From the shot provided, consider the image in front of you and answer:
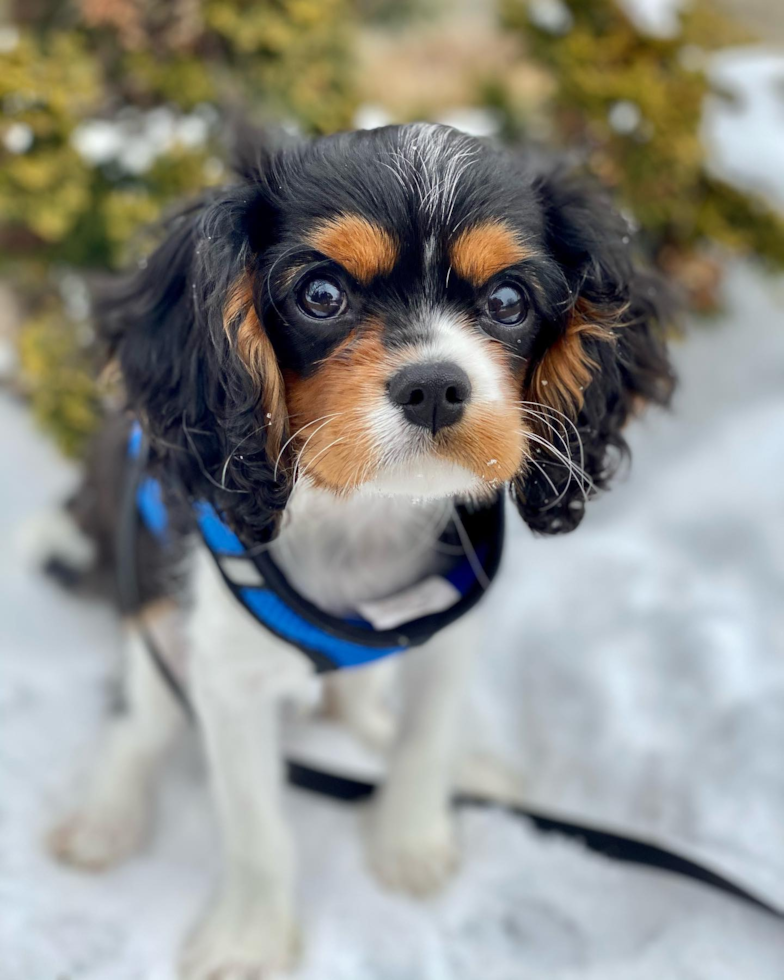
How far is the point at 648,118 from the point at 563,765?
177cm

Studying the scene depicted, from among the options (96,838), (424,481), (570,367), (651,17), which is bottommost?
(96,838)

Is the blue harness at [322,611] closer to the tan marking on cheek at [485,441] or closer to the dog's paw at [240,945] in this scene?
the tan marking on cheek at [485,441]

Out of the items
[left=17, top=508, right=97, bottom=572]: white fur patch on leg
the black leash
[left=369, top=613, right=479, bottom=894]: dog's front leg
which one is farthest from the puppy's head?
[left=17, top=508, right=97, bottom=572]: white fur patch on leg

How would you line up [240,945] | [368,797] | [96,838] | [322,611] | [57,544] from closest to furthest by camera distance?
[322,611]
[240,945]
[96,838]
[368,797]
[57,544]

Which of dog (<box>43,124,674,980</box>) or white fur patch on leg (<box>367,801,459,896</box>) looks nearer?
dog (<box>43,124,674,980</box>)

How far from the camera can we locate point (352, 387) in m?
1.10

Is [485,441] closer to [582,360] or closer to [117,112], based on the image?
[582,360]

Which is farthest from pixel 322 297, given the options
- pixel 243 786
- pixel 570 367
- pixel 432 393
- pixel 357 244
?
pixel 243 786

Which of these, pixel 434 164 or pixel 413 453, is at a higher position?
pixel 434 164

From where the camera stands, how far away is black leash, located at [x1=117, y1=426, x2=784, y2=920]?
160cm

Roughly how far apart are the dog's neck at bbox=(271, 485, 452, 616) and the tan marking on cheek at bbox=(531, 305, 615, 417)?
0.25 meters

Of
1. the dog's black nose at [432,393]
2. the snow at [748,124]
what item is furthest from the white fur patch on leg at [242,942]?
the snow at [748,124]

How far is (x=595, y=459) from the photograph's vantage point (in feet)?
4.32

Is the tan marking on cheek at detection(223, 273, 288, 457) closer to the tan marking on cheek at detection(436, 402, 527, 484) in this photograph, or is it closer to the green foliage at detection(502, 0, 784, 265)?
the tan marking on cheek at detection(436, 402, 527, 484)
